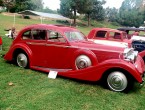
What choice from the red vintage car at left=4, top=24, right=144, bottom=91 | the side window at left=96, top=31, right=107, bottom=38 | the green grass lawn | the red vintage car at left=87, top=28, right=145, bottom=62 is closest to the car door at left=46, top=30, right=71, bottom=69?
the red vintage car at left=4, top=24, right=144, bottom=91

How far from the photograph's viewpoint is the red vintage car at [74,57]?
615 cm

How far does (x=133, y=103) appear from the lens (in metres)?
5.58

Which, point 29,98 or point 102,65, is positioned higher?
point 102,65

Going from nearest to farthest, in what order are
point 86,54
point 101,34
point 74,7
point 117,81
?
point 117,81, point 86,54, point 101,34, point 74,7

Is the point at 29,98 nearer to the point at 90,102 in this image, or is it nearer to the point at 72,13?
the point at 90,102

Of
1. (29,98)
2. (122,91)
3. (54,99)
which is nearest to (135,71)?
(122,91)

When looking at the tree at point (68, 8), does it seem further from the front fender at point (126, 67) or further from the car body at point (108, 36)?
the front fender at point (126, 67)

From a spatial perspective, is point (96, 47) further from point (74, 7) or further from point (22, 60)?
point (74, 7)

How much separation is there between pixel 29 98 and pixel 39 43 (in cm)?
246

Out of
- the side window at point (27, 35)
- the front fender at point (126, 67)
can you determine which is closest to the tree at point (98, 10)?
the side window at point (27, 35)

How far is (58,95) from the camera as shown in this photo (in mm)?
5734

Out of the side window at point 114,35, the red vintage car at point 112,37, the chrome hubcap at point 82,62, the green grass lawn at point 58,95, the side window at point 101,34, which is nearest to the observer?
the green grass lawn at point 58,95

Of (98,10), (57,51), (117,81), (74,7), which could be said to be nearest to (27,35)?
(57,51)

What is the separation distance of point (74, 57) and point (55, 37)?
0.95 meters
